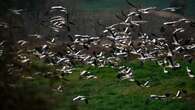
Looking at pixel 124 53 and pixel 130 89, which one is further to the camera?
pixel 124 53

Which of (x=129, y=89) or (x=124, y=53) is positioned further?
(x=124, y=53)

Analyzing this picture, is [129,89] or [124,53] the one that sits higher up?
[129,89]

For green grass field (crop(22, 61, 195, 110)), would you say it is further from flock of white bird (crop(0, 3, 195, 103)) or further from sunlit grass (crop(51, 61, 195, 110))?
flock of white bird (crop(0, 3, 195, 103))

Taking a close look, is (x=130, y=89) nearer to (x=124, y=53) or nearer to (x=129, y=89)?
(x=129, y=89)

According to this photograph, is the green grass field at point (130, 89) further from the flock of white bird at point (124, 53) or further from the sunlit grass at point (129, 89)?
the flock of white bird at point (124, 53)

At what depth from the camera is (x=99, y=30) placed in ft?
103

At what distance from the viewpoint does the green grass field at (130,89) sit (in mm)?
14273

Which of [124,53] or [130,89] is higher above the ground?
[130,89]

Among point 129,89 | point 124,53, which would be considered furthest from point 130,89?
point 124,53

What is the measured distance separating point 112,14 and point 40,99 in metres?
28.5

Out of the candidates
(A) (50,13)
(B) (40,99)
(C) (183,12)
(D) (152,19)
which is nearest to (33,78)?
(B) (40,99)

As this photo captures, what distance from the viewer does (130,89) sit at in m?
16.3

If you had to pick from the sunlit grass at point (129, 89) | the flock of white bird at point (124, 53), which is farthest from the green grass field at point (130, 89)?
the flock of white bird at point (124, 53)

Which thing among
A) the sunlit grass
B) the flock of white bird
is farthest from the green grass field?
the flock of white bird
